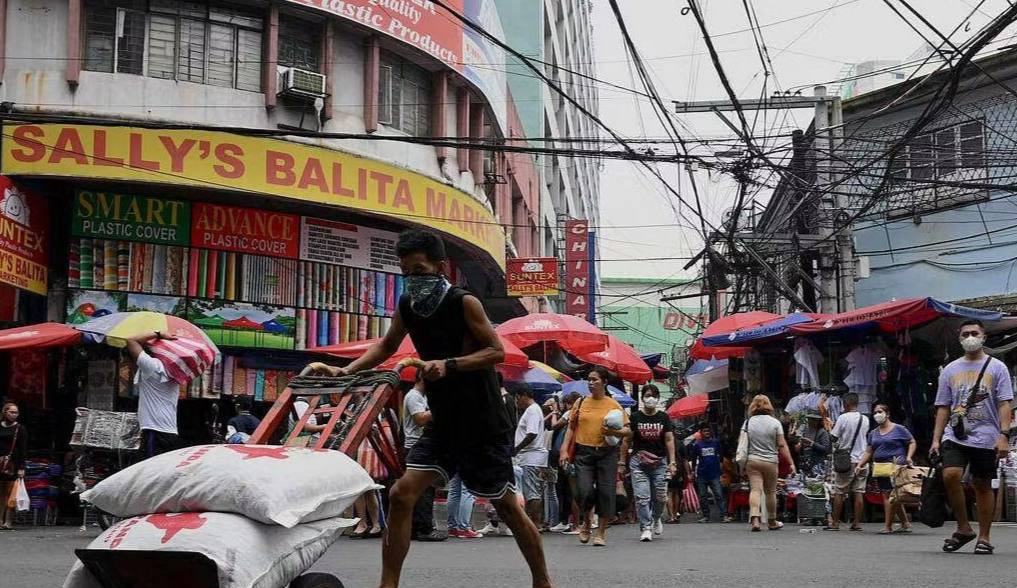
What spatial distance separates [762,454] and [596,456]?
3586 millimetres

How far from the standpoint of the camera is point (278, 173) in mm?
19406

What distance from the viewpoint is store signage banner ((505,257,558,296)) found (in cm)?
2636

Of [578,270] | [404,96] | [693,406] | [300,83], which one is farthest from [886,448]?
[578,270]

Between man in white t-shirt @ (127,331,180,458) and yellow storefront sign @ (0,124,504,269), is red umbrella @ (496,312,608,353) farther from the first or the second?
man in white t-shirt @ (127,331,180,458)

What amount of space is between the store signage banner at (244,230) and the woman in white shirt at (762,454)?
29.1 feet

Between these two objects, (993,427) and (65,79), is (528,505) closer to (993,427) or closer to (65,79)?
(993,427)

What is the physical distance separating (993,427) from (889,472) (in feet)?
21.5

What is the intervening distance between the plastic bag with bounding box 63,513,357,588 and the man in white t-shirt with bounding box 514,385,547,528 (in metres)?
9.53

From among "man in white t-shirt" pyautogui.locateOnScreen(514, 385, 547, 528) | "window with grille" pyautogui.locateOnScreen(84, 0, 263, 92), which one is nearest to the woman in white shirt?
"man in white t-shirt" pyautogui.locateOnScreen(514, 385, 547, 528)

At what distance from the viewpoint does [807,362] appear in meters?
19.4

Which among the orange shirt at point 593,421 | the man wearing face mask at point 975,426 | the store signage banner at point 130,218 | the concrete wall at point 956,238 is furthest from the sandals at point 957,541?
the concrete wall at point 956,238

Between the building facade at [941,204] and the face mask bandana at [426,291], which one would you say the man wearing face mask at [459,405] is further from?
the building facade at [941,204]

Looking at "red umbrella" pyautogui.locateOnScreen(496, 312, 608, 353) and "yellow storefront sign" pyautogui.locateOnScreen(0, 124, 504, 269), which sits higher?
"yellow storefront sign" pyautogui.locateOnScreen(0, 124, 504, 269)

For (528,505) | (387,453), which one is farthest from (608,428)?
(387,453)
